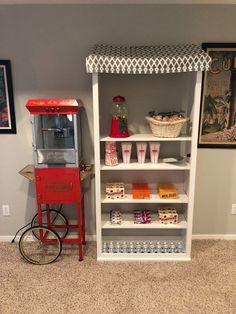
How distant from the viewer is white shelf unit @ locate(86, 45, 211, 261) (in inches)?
83.2

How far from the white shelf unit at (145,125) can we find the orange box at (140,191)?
0.05 metres

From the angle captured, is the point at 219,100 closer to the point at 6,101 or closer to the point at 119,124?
the point at 119,124

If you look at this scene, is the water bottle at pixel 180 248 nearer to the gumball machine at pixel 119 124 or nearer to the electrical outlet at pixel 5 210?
the gumball machine at pixel 119 124

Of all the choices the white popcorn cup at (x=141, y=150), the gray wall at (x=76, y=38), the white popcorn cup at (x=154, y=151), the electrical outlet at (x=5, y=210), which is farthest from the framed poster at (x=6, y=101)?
the white popcorn cup at (x=154, y=151)

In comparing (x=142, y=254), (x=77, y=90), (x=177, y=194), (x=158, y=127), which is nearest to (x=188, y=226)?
(x=177, y=194)

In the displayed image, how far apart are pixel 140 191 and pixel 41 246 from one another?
3.54ft

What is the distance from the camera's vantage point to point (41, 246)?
2756 millimetres

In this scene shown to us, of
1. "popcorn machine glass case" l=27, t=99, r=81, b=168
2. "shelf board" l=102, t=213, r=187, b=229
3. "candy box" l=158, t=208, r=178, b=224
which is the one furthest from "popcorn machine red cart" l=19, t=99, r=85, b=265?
"candy box" l=158, t=208, r=178, b=224

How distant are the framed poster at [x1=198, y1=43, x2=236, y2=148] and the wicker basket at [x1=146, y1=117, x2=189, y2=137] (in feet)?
1.23

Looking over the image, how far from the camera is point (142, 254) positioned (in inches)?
101

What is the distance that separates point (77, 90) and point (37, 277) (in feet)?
5.19

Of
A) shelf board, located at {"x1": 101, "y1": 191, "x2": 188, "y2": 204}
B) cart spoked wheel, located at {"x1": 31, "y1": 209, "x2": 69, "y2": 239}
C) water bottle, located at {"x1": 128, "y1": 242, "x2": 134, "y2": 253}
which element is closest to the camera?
shelf board, located at {"x1": 101, "y1": 191, "x2": 188, "y2": 204}

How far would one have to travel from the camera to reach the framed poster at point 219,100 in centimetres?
244

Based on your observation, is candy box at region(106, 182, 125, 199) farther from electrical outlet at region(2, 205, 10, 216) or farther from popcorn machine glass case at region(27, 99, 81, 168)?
electrical outlet at region(2, 205, 10, 216)
